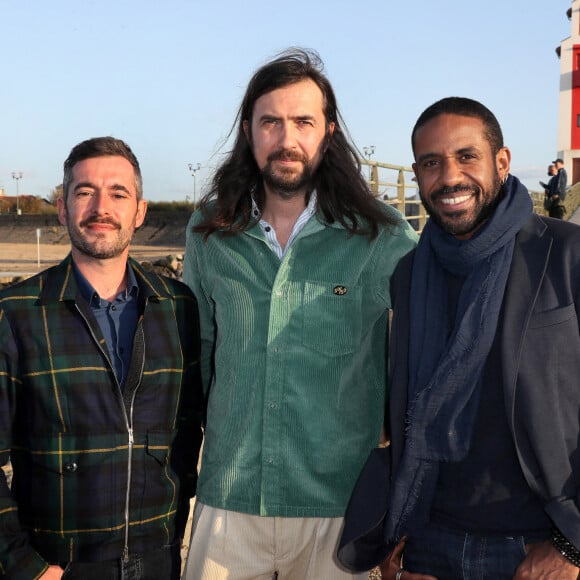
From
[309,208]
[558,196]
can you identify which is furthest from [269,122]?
[558,196]

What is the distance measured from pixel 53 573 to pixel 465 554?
4.10 feet

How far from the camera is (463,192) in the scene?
98.3 inches

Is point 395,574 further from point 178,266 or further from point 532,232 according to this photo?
point 178,266

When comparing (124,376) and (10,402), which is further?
(124,376)

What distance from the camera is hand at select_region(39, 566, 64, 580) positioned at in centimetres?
232

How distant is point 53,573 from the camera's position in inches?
91.8

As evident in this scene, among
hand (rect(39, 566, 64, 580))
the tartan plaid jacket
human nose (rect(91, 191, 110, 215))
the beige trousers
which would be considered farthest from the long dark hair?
hand (rect(39, 566, 64, 580))

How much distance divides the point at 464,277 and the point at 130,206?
1177 mm

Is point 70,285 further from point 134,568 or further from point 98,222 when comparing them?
point 134,568

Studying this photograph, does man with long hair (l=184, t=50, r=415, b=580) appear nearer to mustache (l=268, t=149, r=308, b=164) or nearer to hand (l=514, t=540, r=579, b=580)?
mustache (l=268, t=149, r=308, b=164)

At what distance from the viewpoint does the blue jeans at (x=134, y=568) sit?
240cm

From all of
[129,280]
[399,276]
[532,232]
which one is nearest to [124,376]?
[129,280]

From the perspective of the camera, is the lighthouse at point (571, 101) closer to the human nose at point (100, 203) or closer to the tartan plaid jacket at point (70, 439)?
the human nose at point (100, 203)

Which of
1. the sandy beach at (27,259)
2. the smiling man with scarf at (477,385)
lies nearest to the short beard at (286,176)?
the smiling man with scarf at (477,385)
